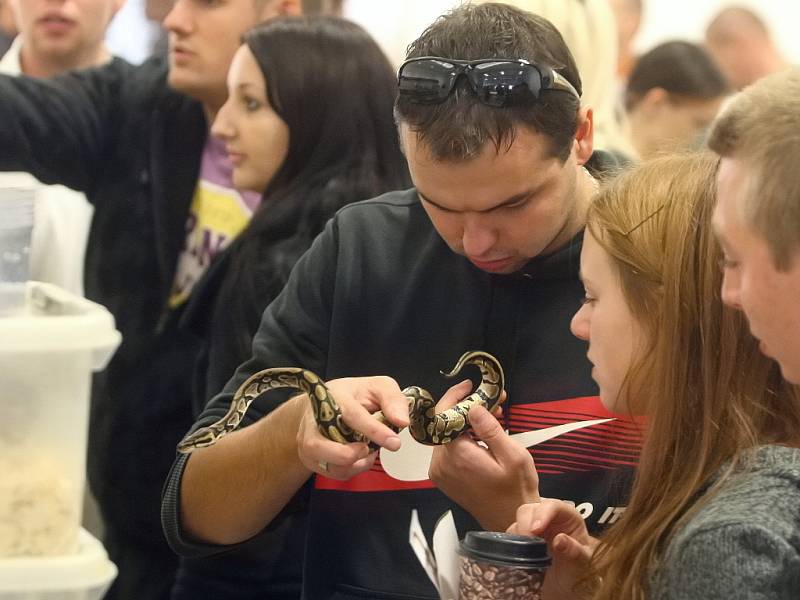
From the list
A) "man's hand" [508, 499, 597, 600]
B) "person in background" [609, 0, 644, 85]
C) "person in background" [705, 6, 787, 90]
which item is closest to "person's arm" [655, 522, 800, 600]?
"man's hand" [508, 499, 597, 600]

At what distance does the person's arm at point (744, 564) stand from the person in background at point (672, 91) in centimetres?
319

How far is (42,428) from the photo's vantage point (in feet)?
3.89

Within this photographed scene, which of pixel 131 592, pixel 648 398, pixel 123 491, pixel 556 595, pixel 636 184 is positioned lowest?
pixel 131 592

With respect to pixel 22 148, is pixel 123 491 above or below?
below

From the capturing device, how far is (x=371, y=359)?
1.77m

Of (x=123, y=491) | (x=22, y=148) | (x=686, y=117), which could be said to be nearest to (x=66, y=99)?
(x=22, y=148)

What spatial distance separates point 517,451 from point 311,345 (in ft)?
1.32

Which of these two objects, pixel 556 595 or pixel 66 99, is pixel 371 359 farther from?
pixel 66 99

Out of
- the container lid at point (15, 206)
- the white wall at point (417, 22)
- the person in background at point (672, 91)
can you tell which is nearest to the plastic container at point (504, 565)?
the container lid at point (15, 206)

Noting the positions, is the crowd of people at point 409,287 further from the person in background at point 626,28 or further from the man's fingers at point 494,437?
the person in background at point 626,28

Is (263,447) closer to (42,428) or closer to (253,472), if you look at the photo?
(253,472)

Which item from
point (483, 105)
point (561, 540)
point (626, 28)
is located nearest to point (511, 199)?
point (483, 105)

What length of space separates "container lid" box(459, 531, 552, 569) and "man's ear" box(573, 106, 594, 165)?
0.63 metres

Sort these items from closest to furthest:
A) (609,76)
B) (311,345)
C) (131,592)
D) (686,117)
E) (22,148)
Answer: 1. (311,345)
2. (131,592)
3. (22,148)
4. (609,76)
5. (686,117)
